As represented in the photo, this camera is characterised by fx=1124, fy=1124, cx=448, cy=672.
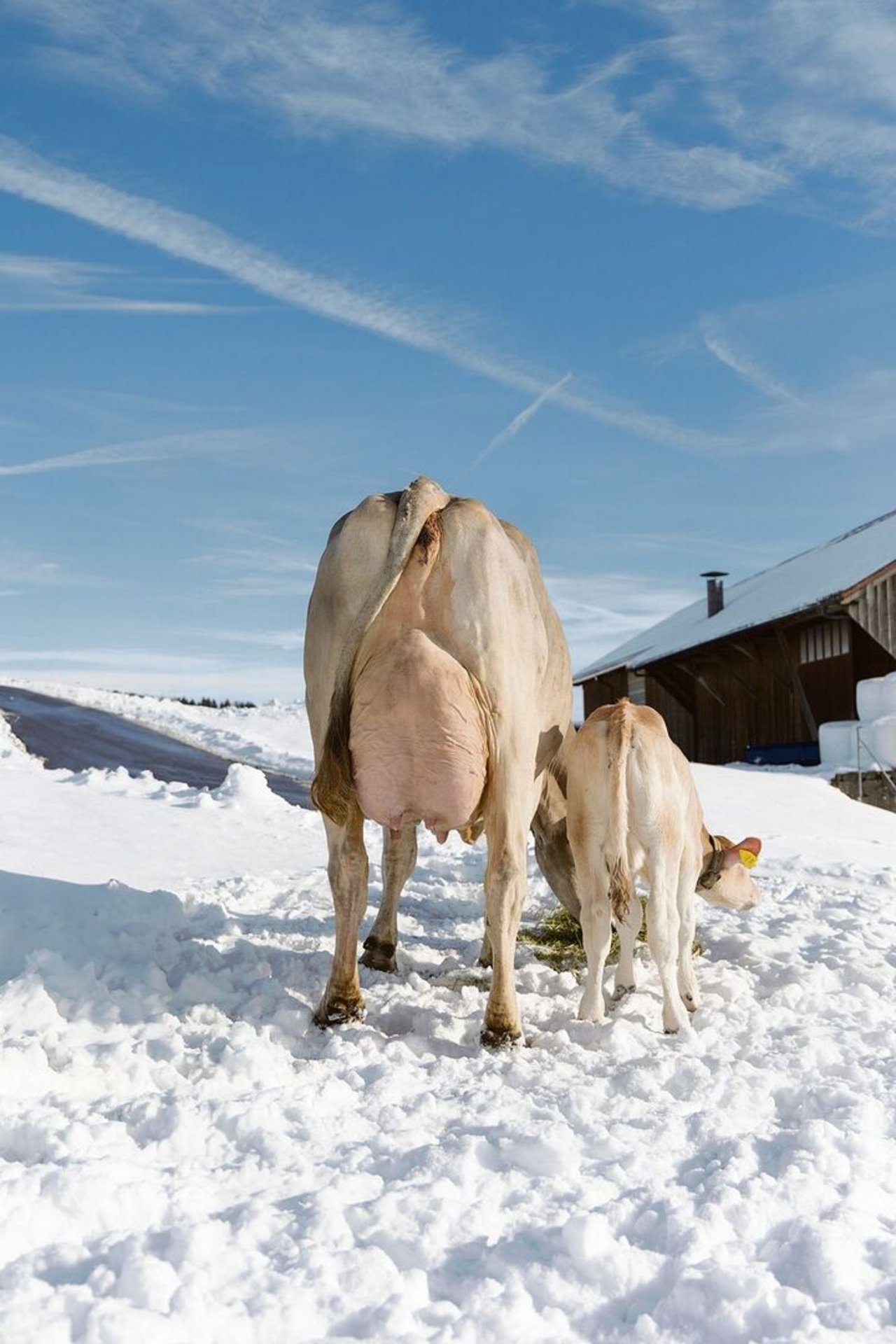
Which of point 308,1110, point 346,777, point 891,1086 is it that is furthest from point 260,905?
point 891,1086

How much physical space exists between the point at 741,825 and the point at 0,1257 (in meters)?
12.7

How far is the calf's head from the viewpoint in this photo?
6.67m

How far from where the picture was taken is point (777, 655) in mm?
26828

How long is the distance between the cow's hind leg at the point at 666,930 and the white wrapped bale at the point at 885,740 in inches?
668

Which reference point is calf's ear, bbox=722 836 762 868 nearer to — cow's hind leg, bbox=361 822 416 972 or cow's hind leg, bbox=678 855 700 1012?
cow's hind leg, bbox=678 855 700 1012

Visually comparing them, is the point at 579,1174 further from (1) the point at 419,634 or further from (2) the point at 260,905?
(2) the point at 260,905

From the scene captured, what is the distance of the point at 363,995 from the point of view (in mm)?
5605

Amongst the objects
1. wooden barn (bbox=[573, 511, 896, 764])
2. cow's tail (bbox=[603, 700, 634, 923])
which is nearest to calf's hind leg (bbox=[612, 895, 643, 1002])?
cow's tail (bbox=[603, 700, 634, 923])

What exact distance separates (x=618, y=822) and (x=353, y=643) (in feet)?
5.03

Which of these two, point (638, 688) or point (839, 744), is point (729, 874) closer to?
point (839, 744)

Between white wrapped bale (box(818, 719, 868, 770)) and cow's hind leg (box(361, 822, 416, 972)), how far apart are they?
54.3 ft

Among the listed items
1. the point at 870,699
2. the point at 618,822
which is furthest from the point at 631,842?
the point at 870,699

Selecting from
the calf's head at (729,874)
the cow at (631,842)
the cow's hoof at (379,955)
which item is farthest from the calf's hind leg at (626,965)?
the cow's hoof at (379,955)

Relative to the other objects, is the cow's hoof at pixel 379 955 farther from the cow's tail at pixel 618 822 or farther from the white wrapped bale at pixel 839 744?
the white wrapped bale at pixel 839 744
